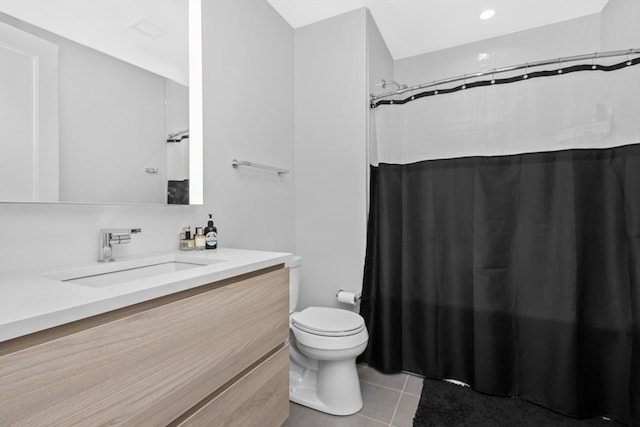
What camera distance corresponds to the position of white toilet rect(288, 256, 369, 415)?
1.61 m

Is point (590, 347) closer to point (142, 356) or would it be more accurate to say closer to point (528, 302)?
point (528, 302)

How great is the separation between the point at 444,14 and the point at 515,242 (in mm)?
1561

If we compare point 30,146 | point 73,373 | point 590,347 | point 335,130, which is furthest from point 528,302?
point 30,146

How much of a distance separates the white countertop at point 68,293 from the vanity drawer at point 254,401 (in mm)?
378

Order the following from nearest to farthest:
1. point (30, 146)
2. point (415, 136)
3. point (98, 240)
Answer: point (30, 146), point (98, 240), point (415, 136)

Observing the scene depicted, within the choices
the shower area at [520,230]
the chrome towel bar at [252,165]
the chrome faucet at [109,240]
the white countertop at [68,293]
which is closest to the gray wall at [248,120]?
the chrome towel bar at [252,165]

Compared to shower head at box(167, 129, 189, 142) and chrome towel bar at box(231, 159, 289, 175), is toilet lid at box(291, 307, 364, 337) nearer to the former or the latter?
chrome towel bar at box(231, 159, 289, 175)

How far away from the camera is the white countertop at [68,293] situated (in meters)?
0.59

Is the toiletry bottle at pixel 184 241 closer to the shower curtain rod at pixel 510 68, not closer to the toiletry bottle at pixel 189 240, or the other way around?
the toiletry bottle at pixel 189 240

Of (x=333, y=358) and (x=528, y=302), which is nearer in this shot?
(x=333, y=358)

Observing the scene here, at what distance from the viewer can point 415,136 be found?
6.64 feet

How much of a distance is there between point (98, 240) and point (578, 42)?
3.03 meters

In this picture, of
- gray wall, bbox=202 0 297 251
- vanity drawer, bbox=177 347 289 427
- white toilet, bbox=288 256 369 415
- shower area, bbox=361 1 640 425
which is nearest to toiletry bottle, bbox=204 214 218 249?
gray wall, bbox=202 0 297 251

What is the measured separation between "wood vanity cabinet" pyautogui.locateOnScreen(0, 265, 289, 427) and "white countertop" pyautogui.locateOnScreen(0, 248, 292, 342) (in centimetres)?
3
